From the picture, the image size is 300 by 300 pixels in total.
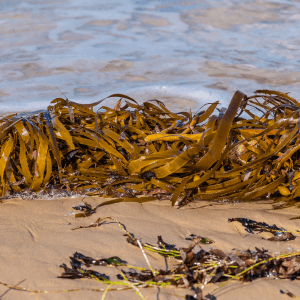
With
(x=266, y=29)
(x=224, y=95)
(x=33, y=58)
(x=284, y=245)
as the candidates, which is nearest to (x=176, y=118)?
(x=284, y=245)

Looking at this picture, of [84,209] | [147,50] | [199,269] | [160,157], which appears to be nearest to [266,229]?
[199,269]

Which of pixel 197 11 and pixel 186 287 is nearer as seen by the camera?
pixel 186 287

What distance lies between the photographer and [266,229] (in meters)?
1.36

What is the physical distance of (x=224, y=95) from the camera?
440 cm

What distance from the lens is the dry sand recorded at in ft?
3.22

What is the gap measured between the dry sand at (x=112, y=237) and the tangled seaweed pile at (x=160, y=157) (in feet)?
0.31

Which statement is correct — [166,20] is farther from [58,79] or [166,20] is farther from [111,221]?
[111,221]

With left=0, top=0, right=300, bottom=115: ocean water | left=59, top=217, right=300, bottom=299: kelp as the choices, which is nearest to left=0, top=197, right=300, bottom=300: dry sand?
left=59, top=217, right=300, bottom=299: kelp

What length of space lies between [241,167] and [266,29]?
719cm

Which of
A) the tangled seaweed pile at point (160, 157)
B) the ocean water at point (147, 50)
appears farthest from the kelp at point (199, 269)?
the ocean water at point (147, 50)

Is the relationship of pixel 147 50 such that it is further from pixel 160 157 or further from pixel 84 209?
pixel 84 209

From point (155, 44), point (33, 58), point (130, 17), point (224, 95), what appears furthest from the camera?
point (130, 17)

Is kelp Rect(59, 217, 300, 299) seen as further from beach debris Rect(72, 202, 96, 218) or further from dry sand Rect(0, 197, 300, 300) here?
beach debris Rect(72, 202, 96, 218)

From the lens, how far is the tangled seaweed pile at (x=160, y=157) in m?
1.55
